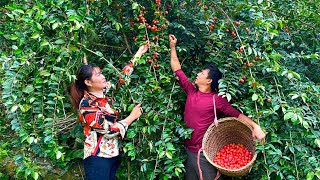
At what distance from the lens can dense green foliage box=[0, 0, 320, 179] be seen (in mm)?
2311

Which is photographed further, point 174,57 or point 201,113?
point 174,57

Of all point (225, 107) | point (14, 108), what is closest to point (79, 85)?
point (14, 108)

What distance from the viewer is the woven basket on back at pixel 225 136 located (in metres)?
2.55

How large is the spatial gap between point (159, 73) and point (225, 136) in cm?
72

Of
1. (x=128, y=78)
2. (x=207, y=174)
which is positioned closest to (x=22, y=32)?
(x=128, y=78)

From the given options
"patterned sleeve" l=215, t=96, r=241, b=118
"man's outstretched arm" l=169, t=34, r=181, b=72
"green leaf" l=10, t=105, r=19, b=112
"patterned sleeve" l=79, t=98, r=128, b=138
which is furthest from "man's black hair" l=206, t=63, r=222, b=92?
"green leaf" l=10, t=105, r=19, b=112

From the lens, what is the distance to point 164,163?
8.24 feet

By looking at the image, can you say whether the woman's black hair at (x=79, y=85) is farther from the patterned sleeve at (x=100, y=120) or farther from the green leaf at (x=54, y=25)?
the green leaf at (x=54, y=25)

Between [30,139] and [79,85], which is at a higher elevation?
[79,85]

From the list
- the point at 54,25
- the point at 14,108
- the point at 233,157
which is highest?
the point at 54,25

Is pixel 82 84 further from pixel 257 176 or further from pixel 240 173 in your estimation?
pixel 257 176

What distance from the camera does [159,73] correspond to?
8.80 ft

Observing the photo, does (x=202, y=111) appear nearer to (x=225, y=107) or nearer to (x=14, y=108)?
(x=225, y=107)

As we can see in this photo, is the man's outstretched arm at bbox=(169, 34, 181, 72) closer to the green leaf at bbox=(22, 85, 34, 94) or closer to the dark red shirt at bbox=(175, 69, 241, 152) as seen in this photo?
the dark red shirt at bbox=(175, 69, 241, 152)
